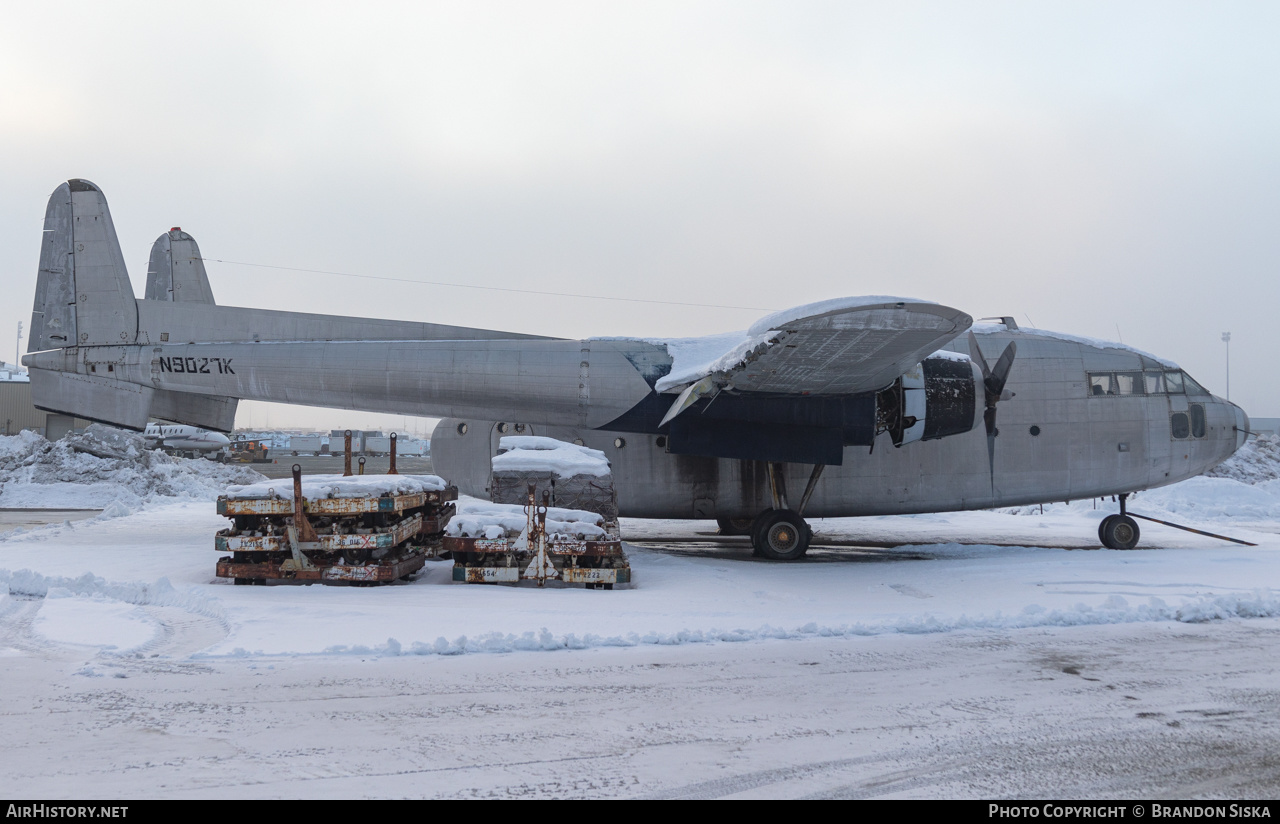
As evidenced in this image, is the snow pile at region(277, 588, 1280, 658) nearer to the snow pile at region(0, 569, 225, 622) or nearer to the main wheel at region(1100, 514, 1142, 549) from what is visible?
the snow pile at region(0, 569, 225, 622)

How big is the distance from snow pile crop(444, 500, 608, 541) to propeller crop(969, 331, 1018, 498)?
6.82 metres

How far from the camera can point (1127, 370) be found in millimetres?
12859

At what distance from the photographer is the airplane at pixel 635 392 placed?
12367 mm

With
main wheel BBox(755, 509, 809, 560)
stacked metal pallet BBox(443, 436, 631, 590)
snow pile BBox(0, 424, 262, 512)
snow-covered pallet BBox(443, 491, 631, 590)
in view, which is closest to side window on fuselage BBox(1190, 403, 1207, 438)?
main wheel BBox(755, 509, 809, 560)

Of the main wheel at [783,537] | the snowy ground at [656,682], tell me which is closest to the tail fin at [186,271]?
the snowy ground at [656,682]

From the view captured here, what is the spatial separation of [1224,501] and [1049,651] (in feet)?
55.0

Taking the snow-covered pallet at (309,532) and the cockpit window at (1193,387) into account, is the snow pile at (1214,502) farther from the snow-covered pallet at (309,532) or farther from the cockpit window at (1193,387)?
the snow-covered pallet at (309,532)

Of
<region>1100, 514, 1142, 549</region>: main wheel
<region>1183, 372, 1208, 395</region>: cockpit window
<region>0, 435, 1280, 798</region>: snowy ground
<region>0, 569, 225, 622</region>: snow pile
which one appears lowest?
<region>0, 435, 1280, 798</region>: snowy ground

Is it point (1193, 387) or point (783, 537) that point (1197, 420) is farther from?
point (783, 537)

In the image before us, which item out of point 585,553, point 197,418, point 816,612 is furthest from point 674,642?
point 197,418

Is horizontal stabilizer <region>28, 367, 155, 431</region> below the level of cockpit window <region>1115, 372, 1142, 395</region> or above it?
below

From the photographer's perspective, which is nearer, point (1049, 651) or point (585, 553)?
point (1049, 651)

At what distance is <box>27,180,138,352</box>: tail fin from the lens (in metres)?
12.6

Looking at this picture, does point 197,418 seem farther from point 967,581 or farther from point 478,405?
point 967,581
